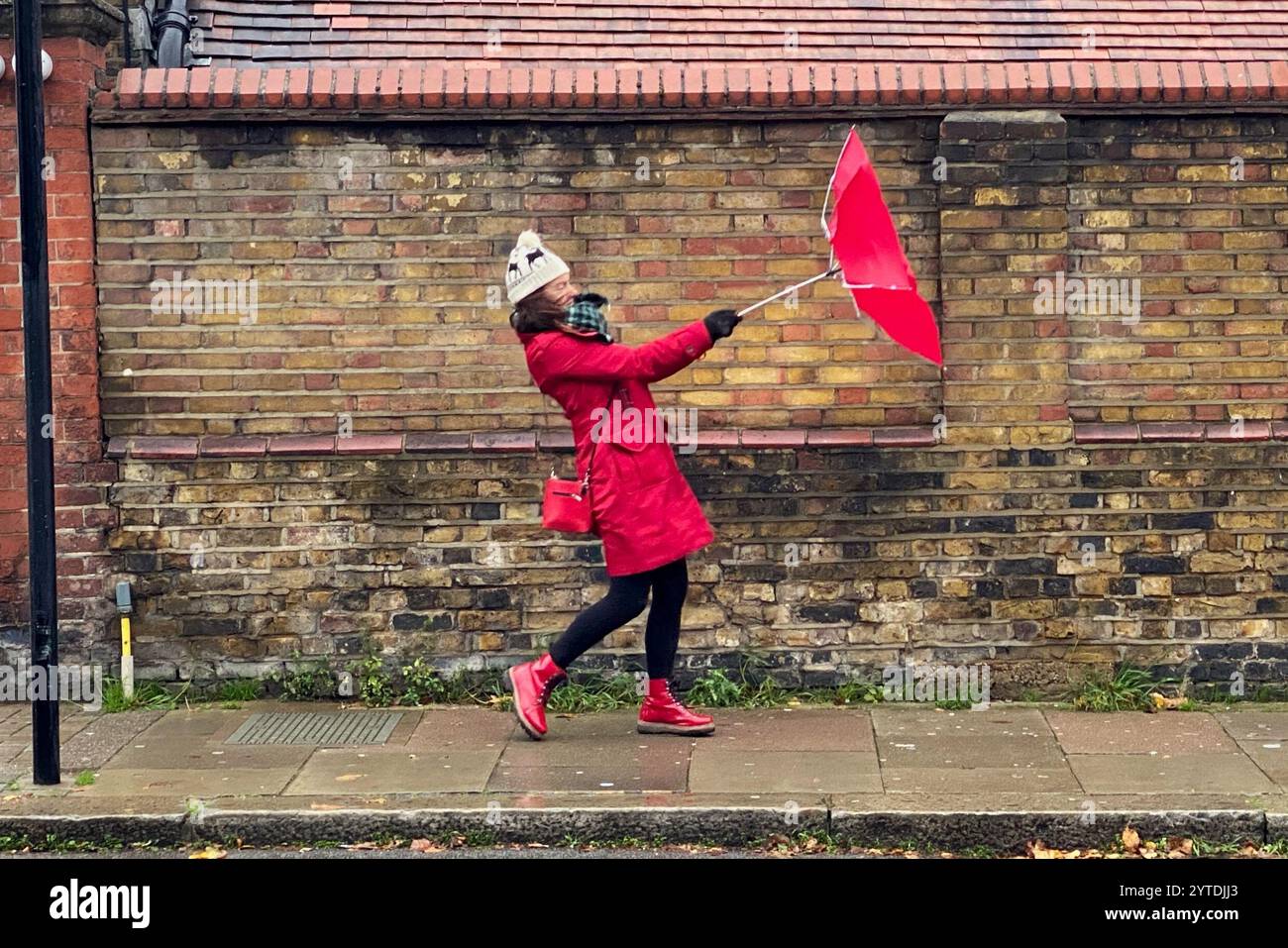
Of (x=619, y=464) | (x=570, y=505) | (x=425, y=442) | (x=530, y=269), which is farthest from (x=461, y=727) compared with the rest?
(x=530, y=269)

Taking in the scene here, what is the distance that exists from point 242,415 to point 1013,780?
12.1ft

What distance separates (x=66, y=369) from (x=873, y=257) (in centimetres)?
358

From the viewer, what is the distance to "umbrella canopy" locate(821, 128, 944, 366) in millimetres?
6199

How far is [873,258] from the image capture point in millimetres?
6230

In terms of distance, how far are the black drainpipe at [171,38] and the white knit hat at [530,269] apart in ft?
8.62

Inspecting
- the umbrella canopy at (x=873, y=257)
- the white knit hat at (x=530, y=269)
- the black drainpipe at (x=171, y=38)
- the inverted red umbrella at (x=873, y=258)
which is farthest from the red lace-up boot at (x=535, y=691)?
the black drainpipe at (x=171, y=38)

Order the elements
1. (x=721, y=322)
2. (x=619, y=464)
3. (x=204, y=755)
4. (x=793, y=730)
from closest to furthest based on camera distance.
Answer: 1. (x=721, y=322)
2. (x=619, y=464)
3. (x=204, y=755)
4. (x=793, y=730)

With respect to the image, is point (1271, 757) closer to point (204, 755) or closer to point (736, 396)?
point (736, 396)

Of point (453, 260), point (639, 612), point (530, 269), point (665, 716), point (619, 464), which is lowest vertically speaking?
point (665, 716)

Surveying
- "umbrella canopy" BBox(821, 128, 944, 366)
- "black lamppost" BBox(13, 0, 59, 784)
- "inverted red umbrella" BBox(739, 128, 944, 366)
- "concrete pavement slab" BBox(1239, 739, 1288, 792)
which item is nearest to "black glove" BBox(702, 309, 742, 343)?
"inverted red umbrella" BBox(739, 128, 944, 366)

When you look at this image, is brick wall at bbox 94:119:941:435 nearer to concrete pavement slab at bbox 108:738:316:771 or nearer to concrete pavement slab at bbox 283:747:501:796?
concrete pavement slab at bbox 108:738:316:771

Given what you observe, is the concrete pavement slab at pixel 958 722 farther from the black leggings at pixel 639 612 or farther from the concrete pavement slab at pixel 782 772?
the black leggings at pixel 639 612

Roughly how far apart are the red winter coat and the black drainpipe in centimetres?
274

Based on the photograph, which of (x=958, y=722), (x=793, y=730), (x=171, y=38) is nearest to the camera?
(x=793, y=730)
